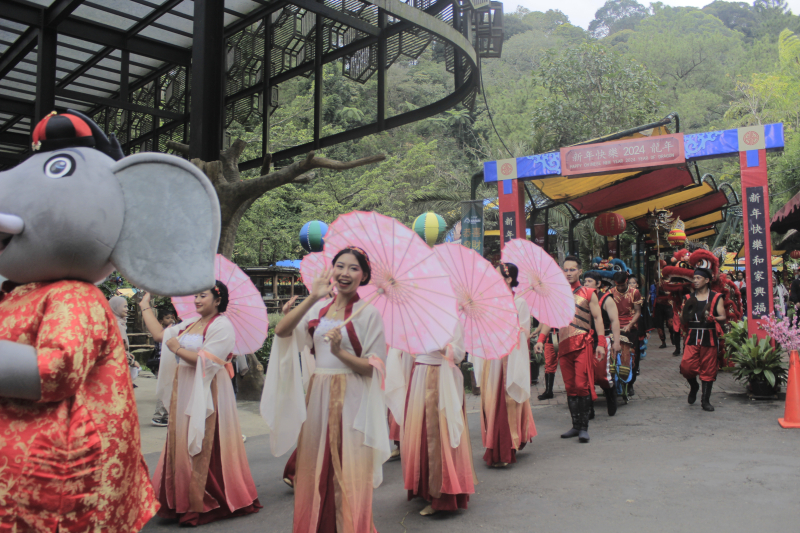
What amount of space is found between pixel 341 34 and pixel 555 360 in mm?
5199

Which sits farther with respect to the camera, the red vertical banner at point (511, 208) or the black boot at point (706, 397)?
the red vertical banner at point (511, 208)

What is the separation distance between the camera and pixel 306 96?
22.6m

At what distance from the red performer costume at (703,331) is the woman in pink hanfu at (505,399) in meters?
2.80

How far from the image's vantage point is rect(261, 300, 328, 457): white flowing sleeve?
3.32 m

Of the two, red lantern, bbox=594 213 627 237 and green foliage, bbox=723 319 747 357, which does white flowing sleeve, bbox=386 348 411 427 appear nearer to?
green foliage, bbox=723 319 747 357

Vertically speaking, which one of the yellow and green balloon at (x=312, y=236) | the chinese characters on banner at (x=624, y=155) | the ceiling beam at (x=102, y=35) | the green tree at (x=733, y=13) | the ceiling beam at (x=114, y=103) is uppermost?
the green tree at (x=733, y=13)

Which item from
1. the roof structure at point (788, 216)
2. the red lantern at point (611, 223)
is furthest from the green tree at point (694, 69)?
the red lantern at point (611, 223)

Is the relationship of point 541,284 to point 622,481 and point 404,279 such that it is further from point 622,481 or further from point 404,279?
point 404,279

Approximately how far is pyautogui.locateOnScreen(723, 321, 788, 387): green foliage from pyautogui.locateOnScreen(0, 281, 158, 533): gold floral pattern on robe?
7.91 metres

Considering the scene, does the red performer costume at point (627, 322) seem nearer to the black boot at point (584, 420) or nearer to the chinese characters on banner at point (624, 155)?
the chinese characters on banner at point (624, 155)

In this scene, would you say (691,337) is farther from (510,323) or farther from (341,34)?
(341,34)

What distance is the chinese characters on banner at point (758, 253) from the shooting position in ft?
26.3

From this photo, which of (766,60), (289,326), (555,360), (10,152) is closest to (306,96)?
(10,152)

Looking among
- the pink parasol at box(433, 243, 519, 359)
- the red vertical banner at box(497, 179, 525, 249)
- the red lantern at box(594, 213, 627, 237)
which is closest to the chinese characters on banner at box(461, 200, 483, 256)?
the red vertical banner at box(497, 179, 525, 249)
